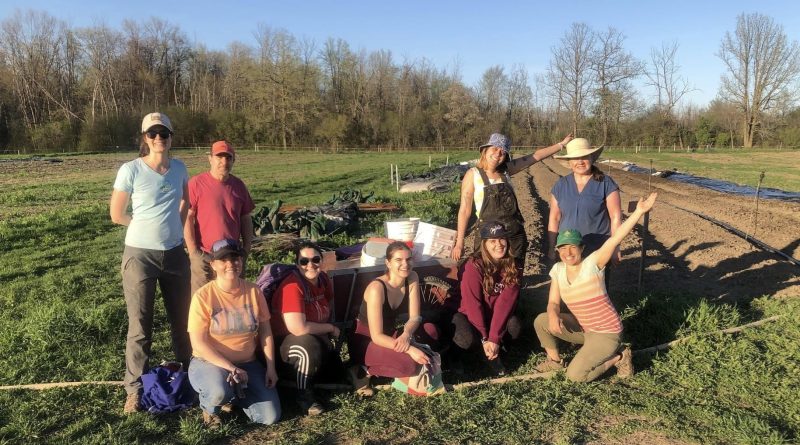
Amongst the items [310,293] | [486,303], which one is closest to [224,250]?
[310,293]

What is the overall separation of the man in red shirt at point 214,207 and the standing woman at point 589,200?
2.48 metres

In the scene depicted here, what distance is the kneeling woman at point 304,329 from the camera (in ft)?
11.7

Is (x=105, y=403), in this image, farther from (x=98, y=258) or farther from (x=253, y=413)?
(x=98, y=258)

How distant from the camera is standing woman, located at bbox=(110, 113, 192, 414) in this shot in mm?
3475

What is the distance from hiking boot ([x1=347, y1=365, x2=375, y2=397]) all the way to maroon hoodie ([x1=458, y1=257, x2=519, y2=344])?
886mm

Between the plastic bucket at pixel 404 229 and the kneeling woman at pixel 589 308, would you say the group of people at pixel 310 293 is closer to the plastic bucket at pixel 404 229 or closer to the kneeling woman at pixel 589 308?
the kneeling woman at pixel 589 308

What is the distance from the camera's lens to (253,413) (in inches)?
134

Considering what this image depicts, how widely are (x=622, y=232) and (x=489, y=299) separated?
3.51ft

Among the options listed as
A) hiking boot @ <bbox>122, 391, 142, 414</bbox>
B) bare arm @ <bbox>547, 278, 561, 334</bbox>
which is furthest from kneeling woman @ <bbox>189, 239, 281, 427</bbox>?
bare arm @ <bbox>547, 278, 561, 334</bbox>

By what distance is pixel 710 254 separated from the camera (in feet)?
25.1

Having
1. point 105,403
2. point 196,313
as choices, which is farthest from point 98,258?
point 196,313

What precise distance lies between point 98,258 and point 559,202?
6.84 meters

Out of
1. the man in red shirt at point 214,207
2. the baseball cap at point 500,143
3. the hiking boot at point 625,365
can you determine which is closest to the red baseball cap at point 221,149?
the man in red shirt at point 214,207

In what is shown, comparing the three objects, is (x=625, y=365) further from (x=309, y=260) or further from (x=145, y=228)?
(x=145, y=228)
